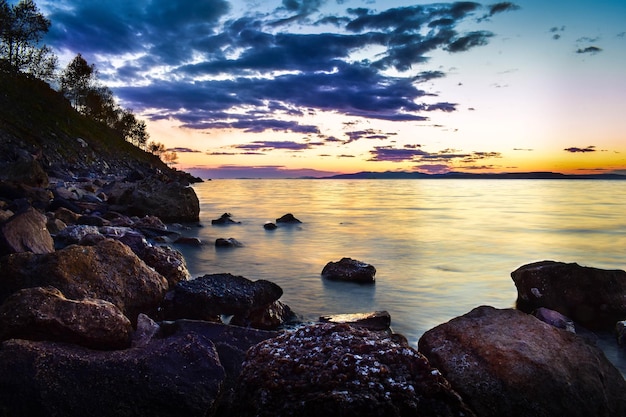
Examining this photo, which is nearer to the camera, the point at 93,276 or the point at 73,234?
the point at 93,276

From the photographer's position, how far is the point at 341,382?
2775 millimetres

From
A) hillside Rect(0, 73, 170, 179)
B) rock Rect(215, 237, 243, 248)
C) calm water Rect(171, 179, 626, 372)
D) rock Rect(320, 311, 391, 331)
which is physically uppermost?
hillside Rect(0, 73, 170, 179)

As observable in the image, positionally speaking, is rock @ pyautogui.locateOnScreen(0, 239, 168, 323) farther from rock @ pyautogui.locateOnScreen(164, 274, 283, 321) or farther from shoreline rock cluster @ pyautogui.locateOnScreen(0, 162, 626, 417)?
rock @ pyautogui.locateOnScreen(164, 274, 283, 321)

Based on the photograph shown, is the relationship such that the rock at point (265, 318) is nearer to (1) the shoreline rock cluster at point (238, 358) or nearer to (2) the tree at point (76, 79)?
(1) the shoreline rock cluster at point (238, 358)

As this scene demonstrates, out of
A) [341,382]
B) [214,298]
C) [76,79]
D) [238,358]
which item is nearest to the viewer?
[341,382]

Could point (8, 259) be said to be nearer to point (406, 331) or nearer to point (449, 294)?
point (406, 331)

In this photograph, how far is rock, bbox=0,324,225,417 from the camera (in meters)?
3.29

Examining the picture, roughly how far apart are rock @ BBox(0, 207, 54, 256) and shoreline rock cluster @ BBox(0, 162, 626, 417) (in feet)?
4.68

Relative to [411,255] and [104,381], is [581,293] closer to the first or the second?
[104,381]

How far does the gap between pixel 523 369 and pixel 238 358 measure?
8.08 ft

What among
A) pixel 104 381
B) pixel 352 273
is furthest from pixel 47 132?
pixel 104 381

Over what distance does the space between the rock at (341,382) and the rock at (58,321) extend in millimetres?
1617

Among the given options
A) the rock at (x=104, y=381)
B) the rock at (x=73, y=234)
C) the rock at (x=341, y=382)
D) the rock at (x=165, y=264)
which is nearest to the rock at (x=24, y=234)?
the rock at (x=165, y=264)

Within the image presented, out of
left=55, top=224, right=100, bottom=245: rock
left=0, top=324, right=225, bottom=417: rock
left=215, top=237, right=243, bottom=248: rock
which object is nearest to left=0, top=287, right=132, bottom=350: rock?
left=0, top=324, right=225, bottom=417: rock
